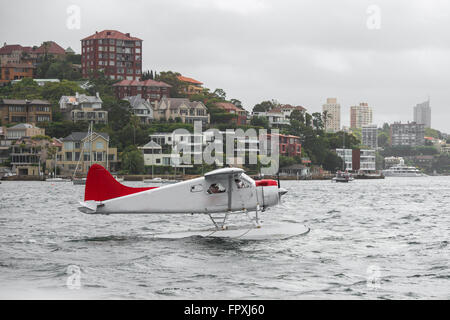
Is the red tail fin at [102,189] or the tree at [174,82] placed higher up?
the tree at [174,82]

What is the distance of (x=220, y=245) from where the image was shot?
18875 mm

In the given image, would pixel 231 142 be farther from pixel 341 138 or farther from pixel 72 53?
pixel 72 53

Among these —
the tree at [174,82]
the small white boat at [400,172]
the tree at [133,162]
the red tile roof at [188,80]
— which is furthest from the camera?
the small white boat at [400,172]

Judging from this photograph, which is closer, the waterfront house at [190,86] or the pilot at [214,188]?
the pilot at [214,188]

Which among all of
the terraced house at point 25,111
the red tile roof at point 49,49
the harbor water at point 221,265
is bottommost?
the harbor water at point 221,265

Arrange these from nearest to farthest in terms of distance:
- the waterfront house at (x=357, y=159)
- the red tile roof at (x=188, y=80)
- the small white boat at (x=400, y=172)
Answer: the waterfront house at (x=357, y=159), the red tile roof at (x=188, y=80), the small white boat at (x=400, y=172)

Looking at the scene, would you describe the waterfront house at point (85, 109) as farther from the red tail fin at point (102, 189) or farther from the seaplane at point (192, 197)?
the seaplane at point (192, 197)


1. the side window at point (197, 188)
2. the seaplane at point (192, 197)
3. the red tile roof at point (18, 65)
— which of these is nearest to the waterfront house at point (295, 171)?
the red tile roof at point (18, 65)

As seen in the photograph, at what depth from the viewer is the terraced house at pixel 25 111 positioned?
12600cm

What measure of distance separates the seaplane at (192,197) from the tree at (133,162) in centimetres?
8670

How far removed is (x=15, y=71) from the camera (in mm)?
174500

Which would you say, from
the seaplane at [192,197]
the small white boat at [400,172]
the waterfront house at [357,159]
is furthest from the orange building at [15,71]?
the seaplane at [192,197]

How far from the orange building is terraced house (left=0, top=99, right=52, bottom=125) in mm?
45963
